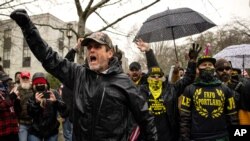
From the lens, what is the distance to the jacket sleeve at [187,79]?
5297 mm

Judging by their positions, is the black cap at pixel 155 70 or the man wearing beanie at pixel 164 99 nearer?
the man wearing beanie at pixel 164 99

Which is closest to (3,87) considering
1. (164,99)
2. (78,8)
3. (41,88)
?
(41,88)

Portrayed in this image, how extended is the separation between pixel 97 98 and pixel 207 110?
254 centimetres

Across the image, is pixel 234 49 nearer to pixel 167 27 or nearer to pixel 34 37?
pixel 167 27

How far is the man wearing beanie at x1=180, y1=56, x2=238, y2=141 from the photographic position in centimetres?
501

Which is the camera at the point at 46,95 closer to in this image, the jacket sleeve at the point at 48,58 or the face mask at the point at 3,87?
the face mask at the point at 3,87

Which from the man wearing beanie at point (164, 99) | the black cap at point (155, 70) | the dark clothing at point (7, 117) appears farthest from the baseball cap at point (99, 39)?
the dark clothing at point (7, 117)

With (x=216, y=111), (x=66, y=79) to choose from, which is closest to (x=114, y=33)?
(x=216, y=111)

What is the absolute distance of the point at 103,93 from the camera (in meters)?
3.03

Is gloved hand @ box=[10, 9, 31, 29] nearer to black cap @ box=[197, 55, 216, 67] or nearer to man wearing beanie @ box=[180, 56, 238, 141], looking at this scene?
man wearing beanie @ box=[180, 56, 238, 141]

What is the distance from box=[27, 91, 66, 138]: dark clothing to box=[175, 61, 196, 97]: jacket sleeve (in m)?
2.23

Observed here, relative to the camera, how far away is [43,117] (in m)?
6.29

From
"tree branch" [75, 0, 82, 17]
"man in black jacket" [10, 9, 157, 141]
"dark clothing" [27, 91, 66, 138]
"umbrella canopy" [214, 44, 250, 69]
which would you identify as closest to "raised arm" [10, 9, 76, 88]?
"man in black jacket" [10, 9, 157, 141]

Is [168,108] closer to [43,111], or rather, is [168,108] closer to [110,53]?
[43,111]
